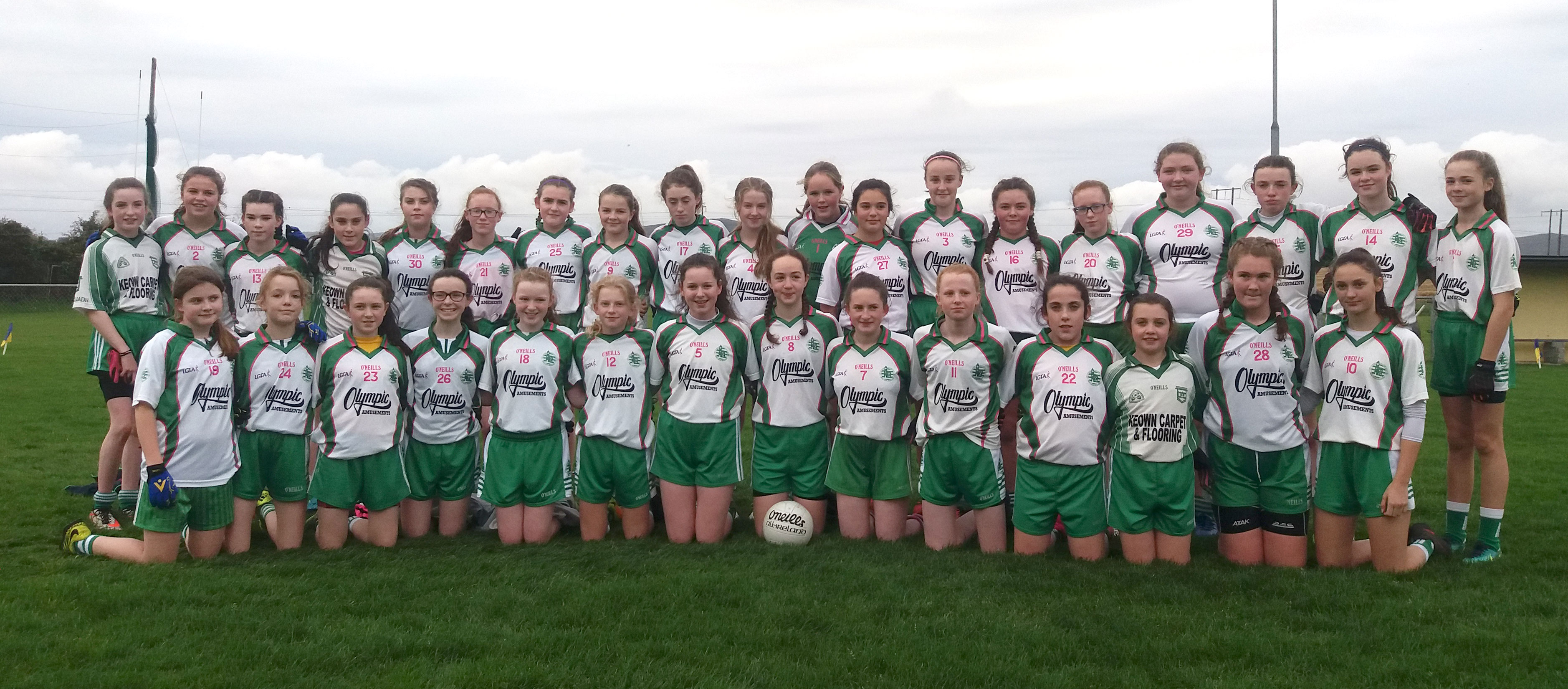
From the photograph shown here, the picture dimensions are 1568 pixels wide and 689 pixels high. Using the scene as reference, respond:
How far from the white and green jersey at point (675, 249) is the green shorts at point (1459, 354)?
3.73 m

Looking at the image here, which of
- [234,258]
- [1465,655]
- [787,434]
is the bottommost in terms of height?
[1465,655]

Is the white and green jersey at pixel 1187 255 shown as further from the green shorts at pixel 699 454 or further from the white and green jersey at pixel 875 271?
the green shorts at pixel 699 454

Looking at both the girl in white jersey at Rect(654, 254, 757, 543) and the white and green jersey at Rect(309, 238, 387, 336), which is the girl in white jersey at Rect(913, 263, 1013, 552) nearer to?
the girl in white jersey at Rect(654, 254, 757, 543)

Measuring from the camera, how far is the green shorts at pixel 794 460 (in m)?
5.17

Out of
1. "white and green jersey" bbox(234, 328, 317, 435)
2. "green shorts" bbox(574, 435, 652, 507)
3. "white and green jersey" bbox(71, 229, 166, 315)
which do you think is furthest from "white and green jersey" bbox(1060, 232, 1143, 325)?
"white and green jersey" bbox(71, 229, 166, 315)

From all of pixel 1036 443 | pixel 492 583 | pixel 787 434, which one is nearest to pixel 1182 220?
pixel 1036 443

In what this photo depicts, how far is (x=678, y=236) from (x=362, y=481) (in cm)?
230

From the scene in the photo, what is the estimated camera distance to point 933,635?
3.62m

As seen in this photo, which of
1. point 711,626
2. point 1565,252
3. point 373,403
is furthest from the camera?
point 1565,252

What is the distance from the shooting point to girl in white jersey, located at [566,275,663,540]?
17.0 ft

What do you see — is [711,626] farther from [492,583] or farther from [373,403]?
[373,403]

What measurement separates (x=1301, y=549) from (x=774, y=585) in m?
2.34

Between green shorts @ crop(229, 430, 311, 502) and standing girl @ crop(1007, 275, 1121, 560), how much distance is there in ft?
11.0

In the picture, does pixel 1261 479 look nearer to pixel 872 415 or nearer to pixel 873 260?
pixel 872 415
